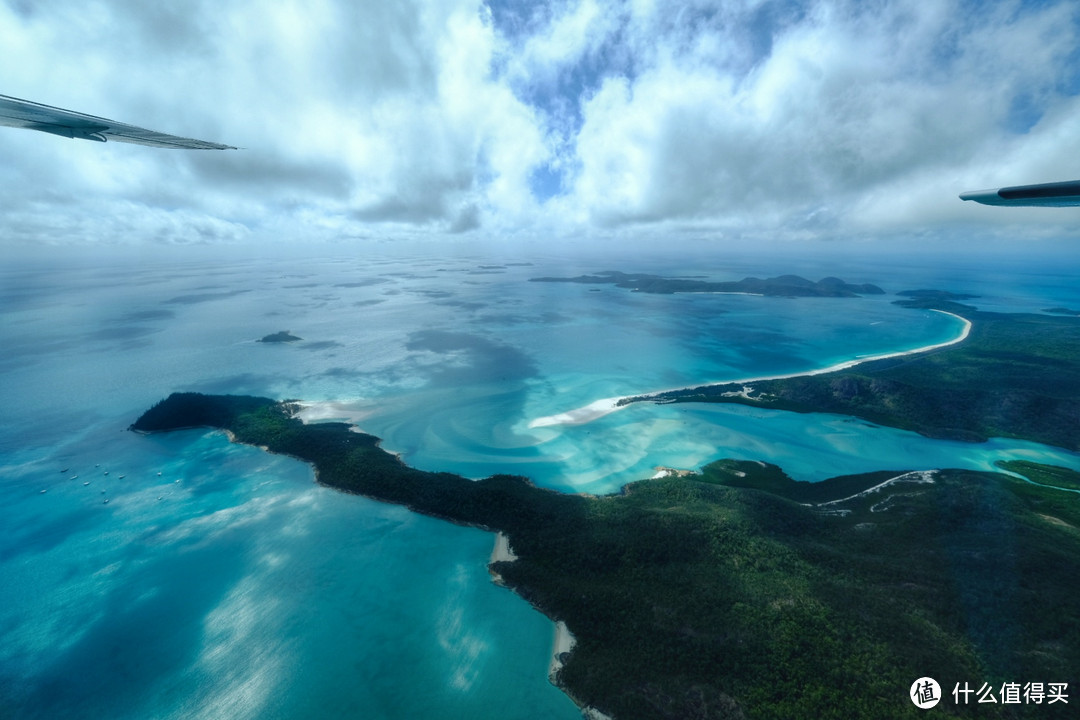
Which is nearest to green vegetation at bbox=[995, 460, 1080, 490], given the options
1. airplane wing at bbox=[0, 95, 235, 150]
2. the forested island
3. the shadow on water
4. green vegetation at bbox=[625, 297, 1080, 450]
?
the forested island

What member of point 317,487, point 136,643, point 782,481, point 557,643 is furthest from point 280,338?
point 782,481

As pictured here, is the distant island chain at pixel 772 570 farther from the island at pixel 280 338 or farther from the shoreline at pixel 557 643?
the island at pixel 280 338

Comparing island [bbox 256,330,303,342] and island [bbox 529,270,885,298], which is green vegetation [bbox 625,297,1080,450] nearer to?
island [bbox 256,330,303,342]

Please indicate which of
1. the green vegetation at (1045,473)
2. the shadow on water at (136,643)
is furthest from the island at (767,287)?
the shadow on water at (136,643)

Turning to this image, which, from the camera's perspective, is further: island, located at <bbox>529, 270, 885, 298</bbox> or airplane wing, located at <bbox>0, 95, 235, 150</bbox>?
island, located at <bbox>529, 270, 885, 298</bbox>

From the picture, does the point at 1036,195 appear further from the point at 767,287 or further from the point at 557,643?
the point at 767,287

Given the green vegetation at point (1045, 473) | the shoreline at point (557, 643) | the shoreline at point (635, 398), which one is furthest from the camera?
the shoreline at point (635, 398)
